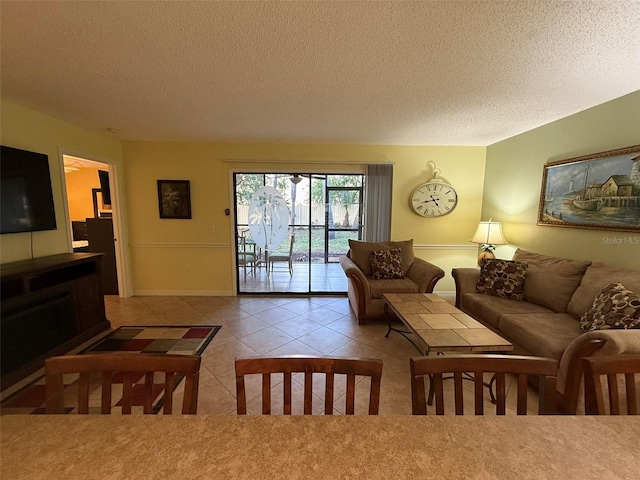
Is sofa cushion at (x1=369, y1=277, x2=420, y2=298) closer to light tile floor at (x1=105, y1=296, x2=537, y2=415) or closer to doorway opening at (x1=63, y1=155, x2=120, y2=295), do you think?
light tile floor at (x1=105, y1=296, x2=537, y2=415)

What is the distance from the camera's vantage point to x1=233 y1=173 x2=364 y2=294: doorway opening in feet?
14.3

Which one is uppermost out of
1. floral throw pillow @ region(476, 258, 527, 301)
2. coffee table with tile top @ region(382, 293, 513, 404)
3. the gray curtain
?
the gray curtain

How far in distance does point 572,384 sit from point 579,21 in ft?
6.76

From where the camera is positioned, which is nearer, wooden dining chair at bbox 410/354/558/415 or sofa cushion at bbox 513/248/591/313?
wooden dining chair at bbox 410/354/558/415

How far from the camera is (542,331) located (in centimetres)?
212

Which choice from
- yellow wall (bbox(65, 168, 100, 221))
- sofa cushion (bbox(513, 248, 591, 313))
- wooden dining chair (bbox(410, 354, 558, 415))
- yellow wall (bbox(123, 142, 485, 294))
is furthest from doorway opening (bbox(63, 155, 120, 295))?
sofa cushion (bbox(513, 248, 591, 313))

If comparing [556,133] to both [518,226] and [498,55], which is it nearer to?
[518,226]

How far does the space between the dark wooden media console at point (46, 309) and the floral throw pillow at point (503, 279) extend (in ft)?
13.9

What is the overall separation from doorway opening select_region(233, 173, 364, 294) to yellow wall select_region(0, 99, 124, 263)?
1875 mm

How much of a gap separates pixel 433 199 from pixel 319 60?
307 cm

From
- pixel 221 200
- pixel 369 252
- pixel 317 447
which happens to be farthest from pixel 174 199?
pixel 317 447

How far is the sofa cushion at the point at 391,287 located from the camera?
3328 mm

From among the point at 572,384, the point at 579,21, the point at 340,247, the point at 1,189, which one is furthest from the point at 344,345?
the point at 1,189

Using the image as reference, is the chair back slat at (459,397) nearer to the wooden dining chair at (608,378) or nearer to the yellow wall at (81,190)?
the wooden dining chair at (608,378)
